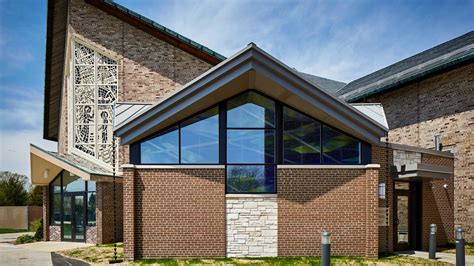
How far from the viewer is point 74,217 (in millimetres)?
19453

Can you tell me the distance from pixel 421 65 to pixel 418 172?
31.8 feet

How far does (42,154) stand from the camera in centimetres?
1744

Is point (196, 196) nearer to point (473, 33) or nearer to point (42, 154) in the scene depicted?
point (42, 154)

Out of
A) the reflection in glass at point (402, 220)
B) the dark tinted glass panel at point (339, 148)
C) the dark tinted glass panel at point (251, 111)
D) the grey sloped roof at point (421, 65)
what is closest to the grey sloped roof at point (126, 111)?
the dark tinted glass panel at point (251, 111)

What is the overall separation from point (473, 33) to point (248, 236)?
17139mm

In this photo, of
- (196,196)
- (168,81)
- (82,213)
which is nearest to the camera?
(196,196)

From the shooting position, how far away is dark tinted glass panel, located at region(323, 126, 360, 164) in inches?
525

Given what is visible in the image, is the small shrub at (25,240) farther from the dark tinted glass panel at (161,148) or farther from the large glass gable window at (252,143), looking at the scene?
the dark tinted glass panel at (161,148)

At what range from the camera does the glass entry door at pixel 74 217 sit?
62.8ft

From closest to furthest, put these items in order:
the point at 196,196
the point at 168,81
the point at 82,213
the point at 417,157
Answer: the point at 196,196
the point at 417,157
the point at 82,213
the point at 168,81

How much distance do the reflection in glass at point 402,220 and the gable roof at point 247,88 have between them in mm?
3719

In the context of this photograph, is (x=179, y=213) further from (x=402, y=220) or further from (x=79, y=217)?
(x=79, y=217)

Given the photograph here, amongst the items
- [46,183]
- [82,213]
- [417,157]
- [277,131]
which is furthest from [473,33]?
[46,183]

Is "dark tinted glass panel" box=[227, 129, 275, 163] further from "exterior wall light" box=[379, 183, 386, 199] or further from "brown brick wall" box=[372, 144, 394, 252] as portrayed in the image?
"exterior wall light" box=[379, 183, 386, 199]
